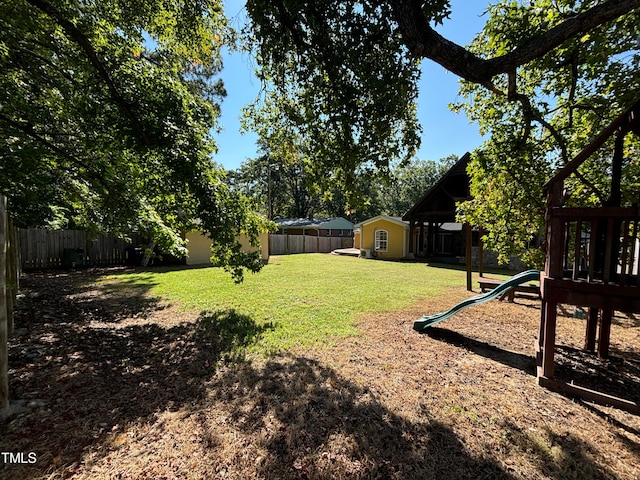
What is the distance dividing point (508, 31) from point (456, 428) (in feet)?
16.7

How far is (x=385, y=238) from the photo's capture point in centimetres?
2159

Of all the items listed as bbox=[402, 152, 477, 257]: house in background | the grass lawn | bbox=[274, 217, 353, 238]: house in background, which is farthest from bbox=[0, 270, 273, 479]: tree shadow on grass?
bbox=[274, 217, 353, 238]: house in background

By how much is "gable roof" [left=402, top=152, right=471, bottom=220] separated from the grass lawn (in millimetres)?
8306

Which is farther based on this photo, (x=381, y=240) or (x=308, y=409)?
(x=381, y=240)

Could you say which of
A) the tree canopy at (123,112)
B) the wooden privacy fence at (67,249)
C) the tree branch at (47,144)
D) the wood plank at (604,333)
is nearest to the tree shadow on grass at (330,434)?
the tree canopy at (123,112)

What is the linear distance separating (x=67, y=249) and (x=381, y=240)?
730 inches

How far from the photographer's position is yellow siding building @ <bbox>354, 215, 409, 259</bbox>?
20.9 m

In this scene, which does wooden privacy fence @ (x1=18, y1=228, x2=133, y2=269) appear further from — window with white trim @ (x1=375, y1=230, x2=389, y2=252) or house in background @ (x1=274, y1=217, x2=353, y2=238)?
house in background @ (x1=274, y1=217, x2=353, y2=238)

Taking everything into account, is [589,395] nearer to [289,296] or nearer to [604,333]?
[604,333]

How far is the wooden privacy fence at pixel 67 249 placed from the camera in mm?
11508

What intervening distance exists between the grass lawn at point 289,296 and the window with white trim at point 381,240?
10.4 metres

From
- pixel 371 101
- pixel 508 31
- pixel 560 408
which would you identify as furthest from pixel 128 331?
pixel 508 31

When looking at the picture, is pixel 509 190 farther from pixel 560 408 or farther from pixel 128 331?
pixel 128 331

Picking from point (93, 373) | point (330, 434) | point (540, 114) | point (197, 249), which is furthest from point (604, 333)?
point (197, 249)
